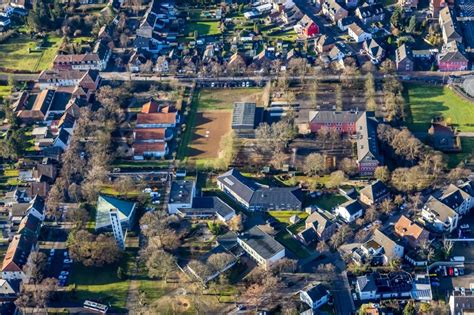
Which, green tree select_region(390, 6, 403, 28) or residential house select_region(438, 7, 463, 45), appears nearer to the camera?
residential house select_region(438, 7, 463, 45)

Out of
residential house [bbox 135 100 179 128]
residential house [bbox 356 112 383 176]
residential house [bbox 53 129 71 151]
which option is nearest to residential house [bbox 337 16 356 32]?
residential house [bbox 356 112 383 176]

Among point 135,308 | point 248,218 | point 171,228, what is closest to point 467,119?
point 248,218

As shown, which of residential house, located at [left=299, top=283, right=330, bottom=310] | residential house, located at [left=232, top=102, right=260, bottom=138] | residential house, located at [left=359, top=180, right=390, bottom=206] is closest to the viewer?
residential house, located at [left=299, top=283, right=330, bottom=310]

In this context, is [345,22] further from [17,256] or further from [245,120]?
[17,256]

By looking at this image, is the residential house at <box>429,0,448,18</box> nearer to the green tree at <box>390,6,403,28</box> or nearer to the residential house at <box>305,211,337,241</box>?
the green tree at <box>390,6,403,28</box>

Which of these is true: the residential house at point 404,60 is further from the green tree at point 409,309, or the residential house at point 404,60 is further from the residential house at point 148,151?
the green tree at point 409,309

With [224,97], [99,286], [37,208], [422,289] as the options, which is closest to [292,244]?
[422,289]

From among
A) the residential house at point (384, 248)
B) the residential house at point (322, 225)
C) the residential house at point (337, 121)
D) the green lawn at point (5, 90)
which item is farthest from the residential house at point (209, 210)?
the green lawn at point (5, 90)
